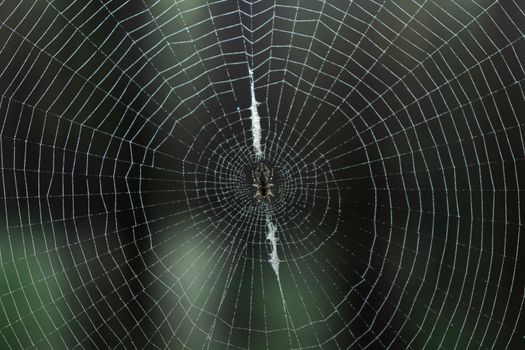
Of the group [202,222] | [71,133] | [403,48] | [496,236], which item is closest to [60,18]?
[71,133]

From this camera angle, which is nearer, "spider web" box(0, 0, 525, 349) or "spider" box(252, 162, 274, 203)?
"spider web" box(0, 0, 525, 349)

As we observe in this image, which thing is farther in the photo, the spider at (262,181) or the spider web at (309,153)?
the spider at (262,181)

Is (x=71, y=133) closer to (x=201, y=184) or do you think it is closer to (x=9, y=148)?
(x=9, y=148)

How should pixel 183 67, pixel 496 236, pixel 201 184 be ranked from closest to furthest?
pixel 496 236, pixel 183 67, pixel 201 184
